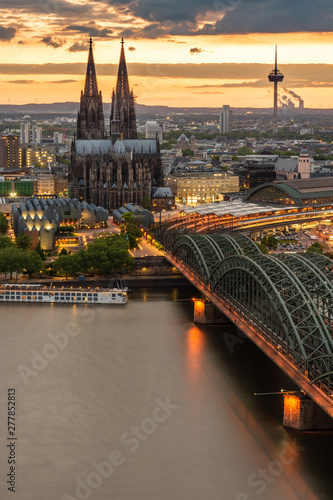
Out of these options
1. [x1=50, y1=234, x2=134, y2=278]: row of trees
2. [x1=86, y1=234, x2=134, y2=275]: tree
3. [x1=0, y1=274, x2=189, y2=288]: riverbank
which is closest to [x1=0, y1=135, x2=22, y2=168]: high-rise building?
[x1=86, y1=234, x2=134, y2=275]: tree

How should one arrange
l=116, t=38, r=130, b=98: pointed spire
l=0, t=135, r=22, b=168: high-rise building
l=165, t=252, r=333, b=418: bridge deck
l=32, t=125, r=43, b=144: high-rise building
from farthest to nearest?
l=32, t=125, r=43, b=144: high-rise building, l=0, t=135, r=22, b=168: high-rise building, l=116, t=38, r=130, b=98: pointed spire, l=165, t=252, r=333, b=418: bridge deck

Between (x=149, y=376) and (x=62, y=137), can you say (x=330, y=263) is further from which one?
(x=62, y=137)

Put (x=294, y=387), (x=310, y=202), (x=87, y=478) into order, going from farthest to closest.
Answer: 1. (x=310, y=202)
2. (x=294, y=387)
3. (x=87, y=478)

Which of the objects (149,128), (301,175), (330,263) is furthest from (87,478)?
(149,128)

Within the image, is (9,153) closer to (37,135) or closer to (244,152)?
(244,152)

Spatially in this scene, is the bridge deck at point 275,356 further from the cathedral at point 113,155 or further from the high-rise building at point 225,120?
the high-rise building at point 225,120

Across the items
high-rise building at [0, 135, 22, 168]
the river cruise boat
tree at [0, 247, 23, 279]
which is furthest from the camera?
high-rise building at [0, 135, 22, 168]

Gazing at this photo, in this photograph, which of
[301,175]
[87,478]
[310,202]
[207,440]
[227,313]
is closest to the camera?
[87,478]

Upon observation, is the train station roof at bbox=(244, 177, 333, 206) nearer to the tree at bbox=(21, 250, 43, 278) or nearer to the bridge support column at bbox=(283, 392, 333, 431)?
the tree at bbox=(21, 250, 43, 278)
